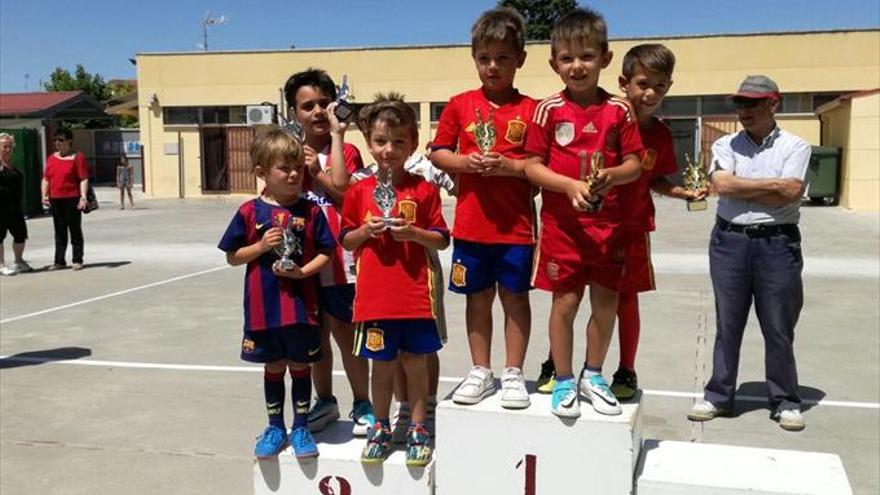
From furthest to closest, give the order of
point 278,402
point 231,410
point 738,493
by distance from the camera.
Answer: point 231,410
point 278,402
point 738,493

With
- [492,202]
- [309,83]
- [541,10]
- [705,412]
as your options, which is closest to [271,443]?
[492,202]

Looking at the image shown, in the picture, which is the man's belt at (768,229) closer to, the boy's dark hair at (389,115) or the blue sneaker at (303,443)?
the boy's dark hair at (389,115)

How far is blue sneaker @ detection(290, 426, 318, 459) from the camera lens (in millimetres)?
3404

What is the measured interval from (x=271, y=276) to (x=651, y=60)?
6.16 ft

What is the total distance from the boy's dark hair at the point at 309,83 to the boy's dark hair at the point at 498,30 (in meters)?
0.76

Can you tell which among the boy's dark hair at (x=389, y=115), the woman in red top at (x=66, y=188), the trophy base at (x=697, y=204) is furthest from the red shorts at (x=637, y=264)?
the woman in red top at (x=66, y=188)

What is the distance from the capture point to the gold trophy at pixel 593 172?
3156 mm

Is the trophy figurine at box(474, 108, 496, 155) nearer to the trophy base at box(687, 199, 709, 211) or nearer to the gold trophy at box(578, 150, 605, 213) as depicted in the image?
the gold trophy at box(578, 150, 605, 213)

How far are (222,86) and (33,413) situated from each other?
2562 cm

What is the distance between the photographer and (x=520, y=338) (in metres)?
3.62

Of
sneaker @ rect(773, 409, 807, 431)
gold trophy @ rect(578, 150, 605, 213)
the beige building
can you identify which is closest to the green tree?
the beige building

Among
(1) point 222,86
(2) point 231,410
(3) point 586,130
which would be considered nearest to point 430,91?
(1) point 222,86

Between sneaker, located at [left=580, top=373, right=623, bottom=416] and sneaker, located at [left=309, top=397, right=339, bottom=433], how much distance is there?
116 centimetres

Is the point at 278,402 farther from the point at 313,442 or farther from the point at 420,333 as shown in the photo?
the point at 420,333
